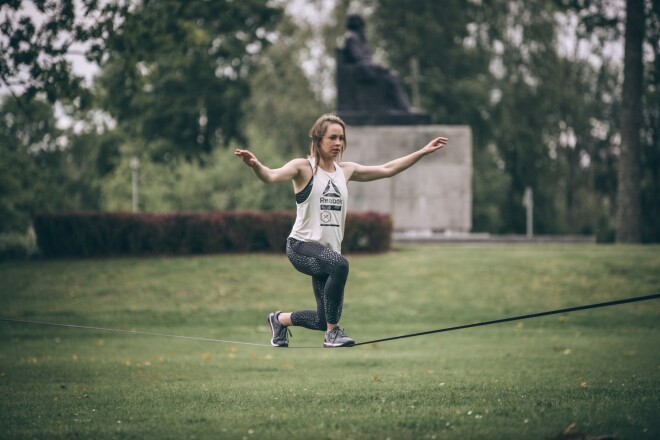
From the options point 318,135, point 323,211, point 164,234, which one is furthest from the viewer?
point 164,234

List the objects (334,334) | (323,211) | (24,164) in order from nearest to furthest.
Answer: (323,211), (334,334), (24,164)

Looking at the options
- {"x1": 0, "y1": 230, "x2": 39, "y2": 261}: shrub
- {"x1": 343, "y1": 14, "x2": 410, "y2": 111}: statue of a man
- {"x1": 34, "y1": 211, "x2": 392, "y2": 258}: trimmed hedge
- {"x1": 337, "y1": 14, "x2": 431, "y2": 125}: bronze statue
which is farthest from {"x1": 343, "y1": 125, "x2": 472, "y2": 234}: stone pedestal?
{"x1": 0, "y1": 230, "x2": 39, "y2": 261}: shrub

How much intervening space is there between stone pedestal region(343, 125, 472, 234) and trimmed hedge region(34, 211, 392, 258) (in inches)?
125

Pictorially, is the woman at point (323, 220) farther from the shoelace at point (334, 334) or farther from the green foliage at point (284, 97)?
the green foliage at point (284, 97)

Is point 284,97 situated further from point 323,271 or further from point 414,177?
point 323,271

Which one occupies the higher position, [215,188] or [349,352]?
[215,188]

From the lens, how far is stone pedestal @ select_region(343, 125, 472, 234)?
2888 centimetres

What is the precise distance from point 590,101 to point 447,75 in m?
9.85

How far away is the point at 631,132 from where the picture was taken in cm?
3023

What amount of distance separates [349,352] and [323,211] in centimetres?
847

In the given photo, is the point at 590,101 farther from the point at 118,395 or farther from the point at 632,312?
the point at 118,395

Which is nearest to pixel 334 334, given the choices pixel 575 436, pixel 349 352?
pixel 575 436

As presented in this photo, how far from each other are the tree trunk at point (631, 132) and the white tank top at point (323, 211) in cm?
2352

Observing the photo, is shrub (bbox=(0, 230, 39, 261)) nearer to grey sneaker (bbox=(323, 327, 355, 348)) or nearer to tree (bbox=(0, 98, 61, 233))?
tree (bbox=(0, 98, 61, 233))
